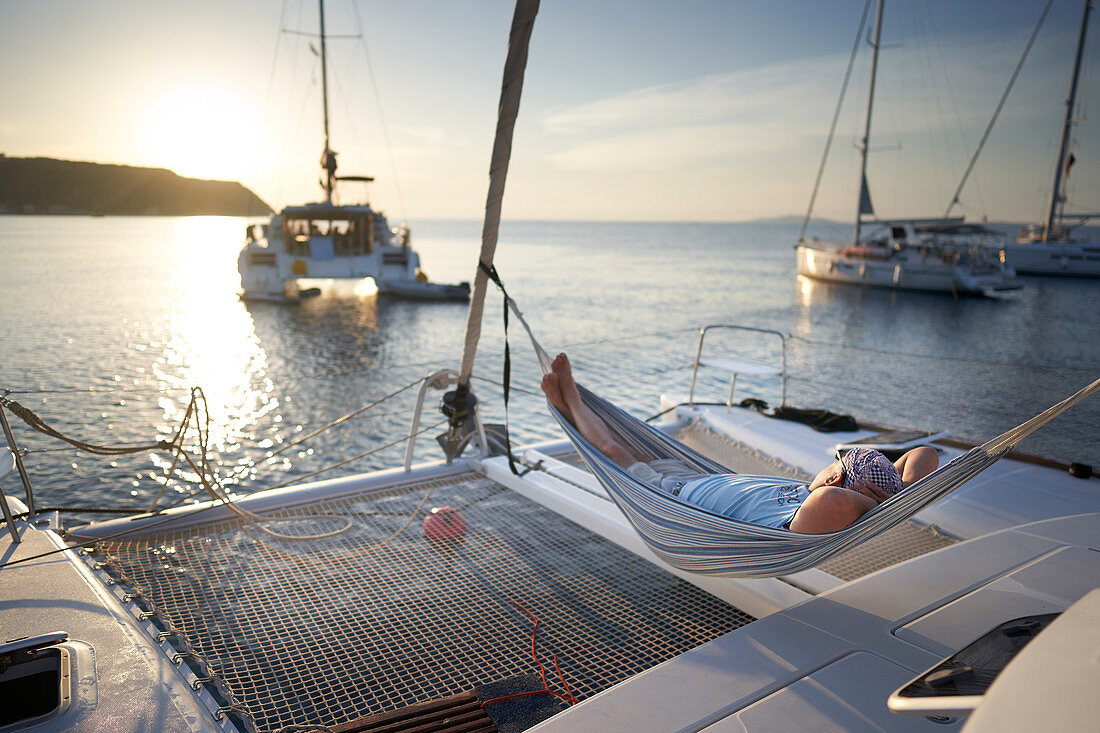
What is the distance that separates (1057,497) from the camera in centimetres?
274

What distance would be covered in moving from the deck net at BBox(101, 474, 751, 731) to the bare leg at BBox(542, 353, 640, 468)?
50 cm

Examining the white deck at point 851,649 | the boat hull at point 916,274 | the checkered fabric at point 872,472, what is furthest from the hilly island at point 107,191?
the boat hull at point 916,274

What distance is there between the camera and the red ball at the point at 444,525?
279 cm

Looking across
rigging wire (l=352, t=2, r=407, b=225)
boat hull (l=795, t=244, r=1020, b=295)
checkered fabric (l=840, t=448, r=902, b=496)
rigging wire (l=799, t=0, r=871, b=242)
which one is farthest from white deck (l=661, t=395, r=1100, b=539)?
boat hull (l=795, t=244, r=1020, b=295)

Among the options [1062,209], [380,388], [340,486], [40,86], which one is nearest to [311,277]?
[40,86]

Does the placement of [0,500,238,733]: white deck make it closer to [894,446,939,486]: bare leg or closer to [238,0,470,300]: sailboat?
[894,446,939,486]: bare leg

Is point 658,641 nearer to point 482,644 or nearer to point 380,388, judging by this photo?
point 482,644

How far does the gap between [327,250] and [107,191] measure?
35.1m

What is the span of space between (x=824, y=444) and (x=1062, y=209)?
2706cm

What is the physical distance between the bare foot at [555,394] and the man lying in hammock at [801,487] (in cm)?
2

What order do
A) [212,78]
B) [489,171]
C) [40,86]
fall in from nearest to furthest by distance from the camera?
[489,171], [212,78], [40,86]

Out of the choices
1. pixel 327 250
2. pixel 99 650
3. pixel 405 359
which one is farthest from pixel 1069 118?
pixel 99 650

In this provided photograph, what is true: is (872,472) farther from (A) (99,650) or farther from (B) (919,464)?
(A) (99,650)

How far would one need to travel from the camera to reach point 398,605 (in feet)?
7.47
